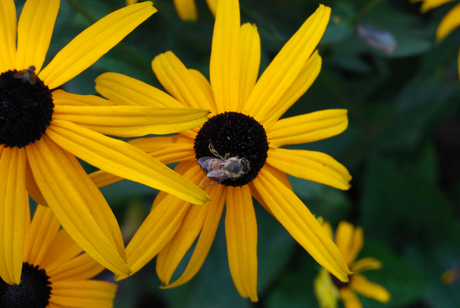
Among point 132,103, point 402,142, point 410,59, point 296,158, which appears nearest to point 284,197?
point 296,158

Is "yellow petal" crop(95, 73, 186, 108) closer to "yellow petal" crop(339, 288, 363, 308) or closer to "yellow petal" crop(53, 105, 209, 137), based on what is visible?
"yellow petal" crop(53, 105, 209, 137)

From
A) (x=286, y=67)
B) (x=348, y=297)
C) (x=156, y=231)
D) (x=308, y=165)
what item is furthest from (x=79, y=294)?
(x=348, y=297)

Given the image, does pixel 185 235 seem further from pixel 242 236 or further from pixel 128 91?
pixel 128 91

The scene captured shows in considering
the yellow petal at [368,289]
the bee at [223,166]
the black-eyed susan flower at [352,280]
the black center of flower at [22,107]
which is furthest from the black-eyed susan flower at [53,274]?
the yellow petal at [368,289]

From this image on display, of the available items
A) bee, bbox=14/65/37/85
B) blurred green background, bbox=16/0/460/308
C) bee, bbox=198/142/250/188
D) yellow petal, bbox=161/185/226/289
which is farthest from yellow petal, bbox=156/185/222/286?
blurred green background, bbox=16/0/460/308

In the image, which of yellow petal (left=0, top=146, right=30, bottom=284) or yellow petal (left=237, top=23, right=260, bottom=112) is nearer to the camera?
yellow petal (left=0, top=146, right=30, bottom=284)

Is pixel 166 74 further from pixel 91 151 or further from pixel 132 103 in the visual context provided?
pixel 91 151
